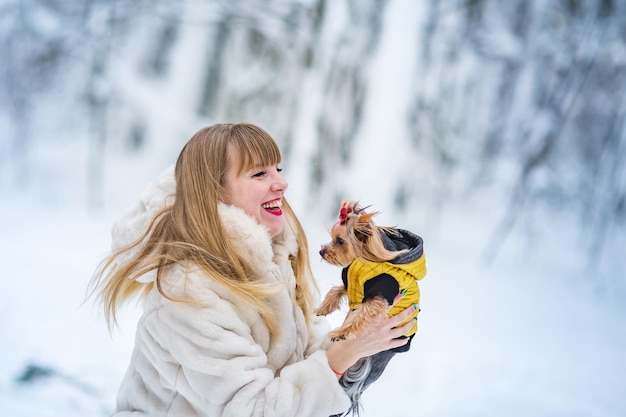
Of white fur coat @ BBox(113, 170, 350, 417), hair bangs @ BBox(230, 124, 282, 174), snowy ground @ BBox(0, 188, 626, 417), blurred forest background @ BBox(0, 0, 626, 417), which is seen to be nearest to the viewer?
white fur coat @ BBox(113, 170, 350, 417)

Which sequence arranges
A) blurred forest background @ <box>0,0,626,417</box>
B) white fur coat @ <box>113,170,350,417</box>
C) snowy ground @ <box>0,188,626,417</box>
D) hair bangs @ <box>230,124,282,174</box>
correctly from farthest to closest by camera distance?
1. blurred forest background @ <box>0,0,626,417</box>
2. snowy ground @ <box>0,188,626,417</box>
3. hair bangs @ <box>230,124,282,174</box>
4. white fur coat @ <box>113,170,350,417</box>

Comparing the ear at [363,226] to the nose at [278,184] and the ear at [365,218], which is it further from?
the nose at [278,184]

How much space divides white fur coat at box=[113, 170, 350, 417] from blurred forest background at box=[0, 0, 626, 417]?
1.95 metres

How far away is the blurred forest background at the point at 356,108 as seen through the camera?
2.93m

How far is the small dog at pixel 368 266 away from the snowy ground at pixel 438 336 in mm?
1051

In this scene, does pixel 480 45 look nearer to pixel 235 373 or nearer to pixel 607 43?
pixel 607 43

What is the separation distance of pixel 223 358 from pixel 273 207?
1.05 feet

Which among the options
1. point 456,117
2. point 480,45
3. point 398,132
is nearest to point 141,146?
point 398,132

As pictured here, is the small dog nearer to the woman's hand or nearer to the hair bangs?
the woman's hand

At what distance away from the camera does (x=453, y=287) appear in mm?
2777

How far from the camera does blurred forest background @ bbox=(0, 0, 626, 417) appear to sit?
2.93 metres

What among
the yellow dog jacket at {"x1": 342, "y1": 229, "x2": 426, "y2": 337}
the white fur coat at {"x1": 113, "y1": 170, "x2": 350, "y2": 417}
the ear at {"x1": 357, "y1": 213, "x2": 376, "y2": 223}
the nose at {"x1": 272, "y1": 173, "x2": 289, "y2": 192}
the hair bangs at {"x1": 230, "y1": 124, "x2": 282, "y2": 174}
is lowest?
the white fur coat at {"x1": 113, "y1": 170, "x2": 350, "y2": 417}

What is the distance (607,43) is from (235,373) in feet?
9.66

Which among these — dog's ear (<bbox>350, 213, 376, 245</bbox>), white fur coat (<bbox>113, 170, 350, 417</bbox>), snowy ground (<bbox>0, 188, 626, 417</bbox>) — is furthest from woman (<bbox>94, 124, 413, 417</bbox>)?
snowy ground (<bbox>0, 188, 626, 417</bbox>)
